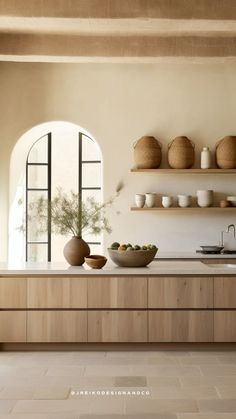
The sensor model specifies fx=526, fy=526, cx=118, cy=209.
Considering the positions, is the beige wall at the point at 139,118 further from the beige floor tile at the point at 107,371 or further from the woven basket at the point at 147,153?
the beige floor tile at the point at 107,371

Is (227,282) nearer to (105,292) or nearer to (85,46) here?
(105,292)

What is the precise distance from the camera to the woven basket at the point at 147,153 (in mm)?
6496

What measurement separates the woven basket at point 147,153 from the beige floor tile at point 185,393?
340 cm

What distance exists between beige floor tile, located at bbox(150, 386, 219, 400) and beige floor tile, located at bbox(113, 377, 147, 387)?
0.42 feet

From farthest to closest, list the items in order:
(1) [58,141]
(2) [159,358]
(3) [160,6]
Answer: (1) [58,141] → (3) [160,6] → (2) [159,358]

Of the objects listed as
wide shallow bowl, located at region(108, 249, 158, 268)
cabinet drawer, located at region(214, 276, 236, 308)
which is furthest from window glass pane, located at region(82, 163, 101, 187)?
cabinet drawer, located at region(214, 276, 236, 308)

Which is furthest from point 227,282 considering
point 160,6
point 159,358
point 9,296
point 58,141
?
point 58,141

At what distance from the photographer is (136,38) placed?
5730 millimetres

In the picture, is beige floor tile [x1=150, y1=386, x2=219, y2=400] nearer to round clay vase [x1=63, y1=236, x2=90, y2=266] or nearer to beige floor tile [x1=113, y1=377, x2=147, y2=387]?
beige floor tile [x1=113, y1=377, x2=147, y2=387]

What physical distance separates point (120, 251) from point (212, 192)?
90.9 inches

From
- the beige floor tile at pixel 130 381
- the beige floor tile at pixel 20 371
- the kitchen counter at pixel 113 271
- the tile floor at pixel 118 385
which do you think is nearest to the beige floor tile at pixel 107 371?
the tile floor at pixel 118 385

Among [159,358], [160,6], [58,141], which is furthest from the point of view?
[58,141]

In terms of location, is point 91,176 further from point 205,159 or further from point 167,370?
point 167,370

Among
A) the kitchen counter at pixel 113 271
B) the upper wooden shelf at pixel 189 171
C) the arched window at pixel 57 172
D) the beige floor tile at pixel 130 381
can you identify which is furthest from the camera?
the arched window at pixel 57 172
